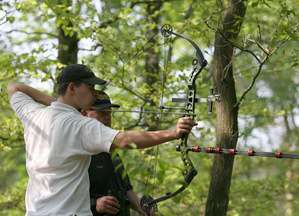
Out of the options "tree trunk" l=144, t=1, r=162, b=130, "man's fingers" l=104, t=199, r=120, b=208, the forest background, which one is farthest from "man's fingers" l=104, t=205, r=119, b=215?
"tree trunk" l=144, t=1, r=162, b=130

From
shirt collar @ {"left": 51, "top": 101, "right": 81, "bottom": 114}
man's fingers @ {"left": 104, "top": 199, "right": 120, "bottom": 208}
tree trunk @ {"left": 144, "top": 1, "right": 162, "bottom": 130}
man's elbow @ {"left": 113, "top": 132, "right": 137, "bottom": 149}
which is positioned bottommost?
man's fingers @ {"left": 104, "top": 199, "right": 120, "bottom": 208}

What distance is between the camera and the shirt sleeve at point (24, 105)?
3.87m

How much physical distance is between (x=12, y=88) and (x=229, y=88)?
1692 millimetres

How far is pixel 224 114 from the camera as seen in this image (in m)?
4.86

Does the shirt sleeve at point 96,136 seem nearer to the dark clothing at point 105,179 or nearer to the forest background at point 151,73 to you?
the dark clothing at point 105,179

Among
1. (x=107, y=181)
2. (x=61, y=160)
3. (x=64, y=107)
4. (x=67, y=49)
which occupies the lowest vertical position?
(x=107, y=181)

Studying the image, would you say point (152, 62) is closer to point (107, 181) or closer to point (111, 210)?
point (107, 181)

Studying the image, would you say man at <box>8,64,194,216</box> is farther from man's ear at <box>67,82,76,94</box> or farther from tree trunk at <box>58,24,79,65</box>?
tree trunk at <box>58,24,79,65</box>

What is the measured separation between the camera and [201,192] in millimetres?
8742

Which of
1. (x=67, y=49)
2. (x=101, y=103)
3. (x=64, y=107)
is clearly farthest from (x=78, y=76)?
(x=67, y=49)

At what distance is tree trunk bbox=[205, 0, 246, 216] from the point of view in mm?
4852

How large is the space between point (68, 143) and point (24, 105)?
2.43ft

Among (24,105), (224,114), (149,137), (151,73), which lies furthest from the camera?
(151,73)

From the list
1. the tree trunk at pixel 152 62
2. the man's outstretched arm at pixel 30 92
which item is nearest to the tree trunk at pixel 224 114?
the man's outstretched arm at pixel 30 92
